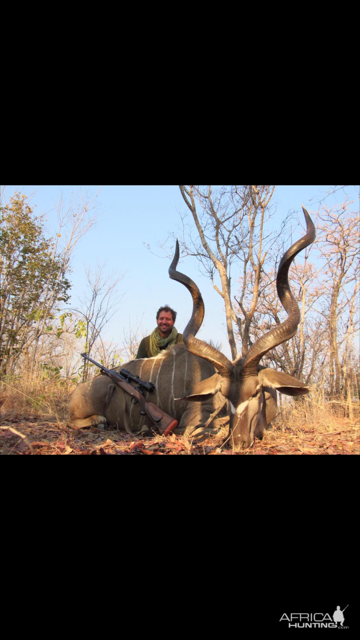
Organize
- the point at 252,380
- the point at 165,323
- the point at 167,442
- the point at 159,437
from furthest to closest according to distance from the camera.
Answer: the point at 165,323 → the point at 159,437 → the point at 252,380 → the point at 167,442

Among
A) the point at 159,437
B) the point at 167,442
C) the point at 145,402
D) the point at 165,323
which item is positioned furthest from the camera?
the point at 165,323

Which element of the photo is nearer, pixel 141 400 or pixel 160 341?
pixel 141 400

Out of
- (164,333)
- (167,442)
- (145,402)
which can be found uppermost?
(164,333)

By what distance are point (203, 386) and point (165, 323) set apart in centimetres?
189

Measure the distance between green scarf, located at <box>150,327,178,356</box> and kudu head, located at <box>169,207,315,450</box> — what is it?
1629 millimetres

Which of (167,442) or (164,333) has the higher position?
(164,333)

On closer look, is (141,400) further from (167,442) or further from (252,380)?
(252,380)

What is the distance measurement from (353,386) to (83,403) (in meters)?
3.83

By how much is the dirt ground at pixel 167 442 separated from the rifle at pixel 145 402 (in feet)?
0.64

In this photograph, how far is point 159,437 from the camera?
4816 millimetres

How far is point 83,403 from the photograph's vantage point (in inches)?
235

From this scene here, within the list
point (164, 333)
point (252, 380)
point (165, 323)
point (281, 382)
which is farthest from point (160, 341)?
point (281, 382)

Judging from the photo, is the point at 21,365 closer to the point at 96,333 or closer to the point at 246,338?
the point at 96,333
